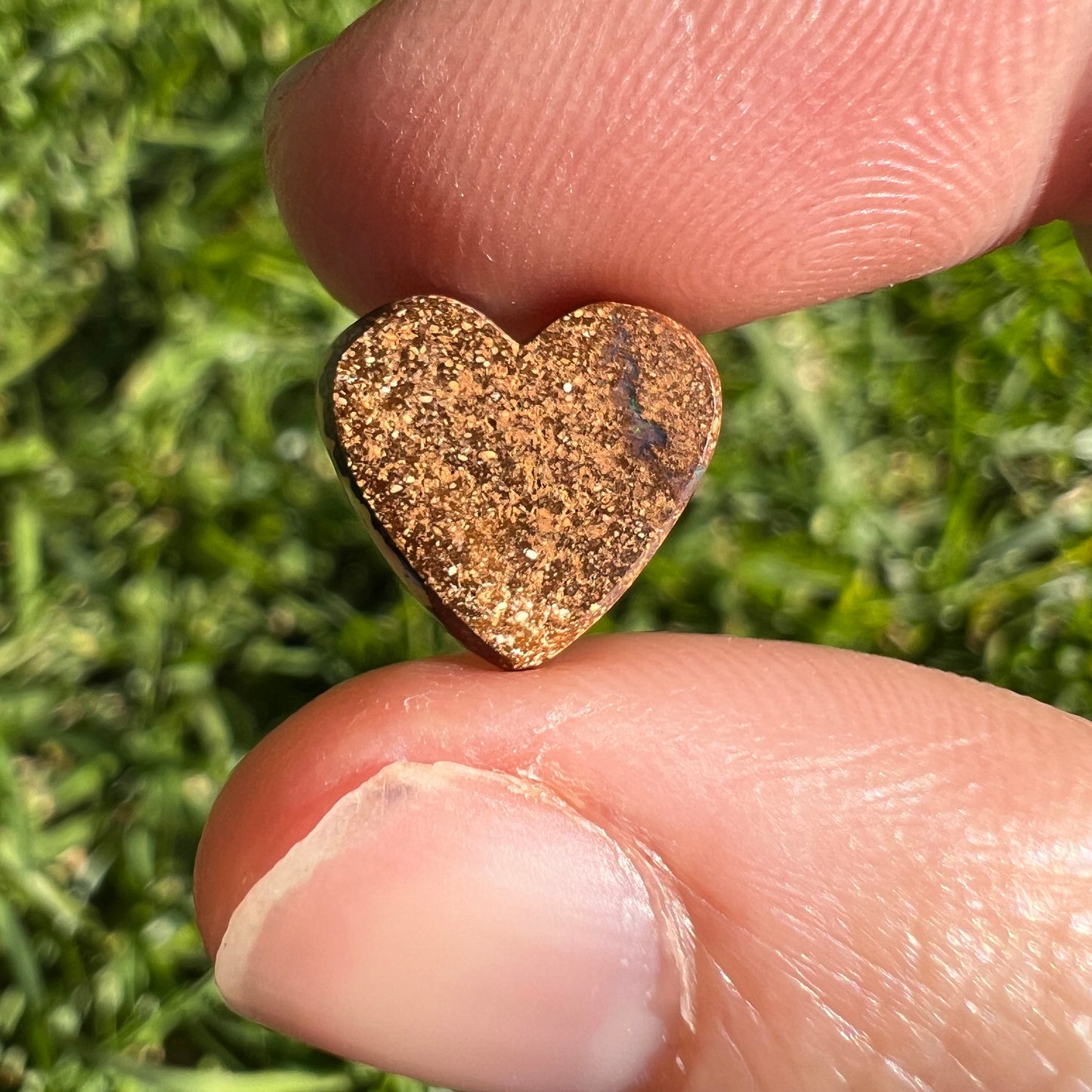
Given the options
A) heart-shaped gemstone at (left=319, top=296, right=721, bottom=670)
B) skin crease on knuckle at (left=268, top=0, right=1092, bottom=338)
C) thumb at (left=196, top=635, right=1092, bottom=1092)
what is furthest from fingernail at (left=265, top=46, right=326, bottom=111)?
thumb at (left=196, top=635, right=1092, bottom=1092)

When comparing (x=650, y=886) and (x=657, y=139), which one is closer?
(x=650, y=886)

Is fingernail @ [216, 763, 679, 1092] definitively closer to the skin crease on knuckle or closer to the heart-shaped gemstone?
the heart-shaped gemstone

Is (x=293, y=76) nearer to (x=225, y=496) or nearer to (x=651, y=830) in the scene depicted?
(x=225, y=496)

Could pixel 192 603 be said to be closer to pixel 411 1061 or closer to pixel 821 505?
pixel 411 1061

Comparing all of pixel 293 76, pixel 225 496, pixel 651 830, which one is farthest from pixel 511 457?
pixel 225 496

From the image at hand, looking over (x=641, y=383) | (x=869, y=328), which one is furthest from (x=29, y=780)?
(x=869, y=328)

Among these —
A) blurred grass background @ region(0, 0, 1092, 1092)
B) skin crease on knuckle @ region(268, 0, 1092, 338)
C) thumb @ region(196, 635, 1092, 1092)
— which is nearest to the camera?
thumb @ region(196, 635, 1092, 1092)
